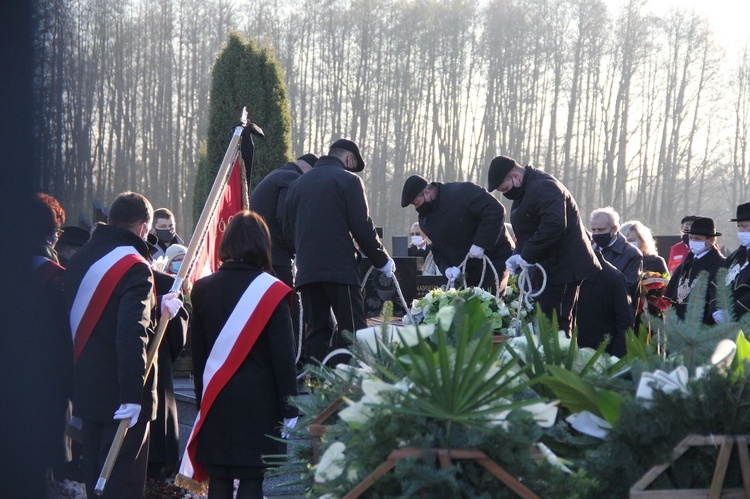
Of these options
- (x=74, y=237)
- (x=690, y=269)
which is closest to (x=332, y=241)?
(x=74, y=237)

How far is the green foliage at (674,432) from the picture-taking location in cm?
178

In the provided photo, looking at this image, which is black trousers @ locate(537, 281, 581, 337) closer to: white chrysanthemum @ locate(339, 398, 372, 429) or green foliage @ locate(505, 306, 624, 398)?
green foliage @ locate(505, 306, 624, 398)

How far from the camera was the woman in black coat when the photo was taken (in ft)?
13.8

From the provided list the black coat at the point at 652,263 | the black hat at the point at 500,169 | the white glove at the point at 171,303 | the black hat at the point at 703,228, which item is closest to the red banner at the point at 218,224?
the white glove at the point at 171,303

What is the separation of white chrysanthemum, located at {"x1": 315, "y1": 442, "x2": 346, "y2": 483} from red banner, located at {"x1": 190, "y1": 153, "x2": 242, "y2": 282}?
10.2 ft

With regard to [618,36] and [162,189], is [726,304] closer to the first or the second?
[162,189]

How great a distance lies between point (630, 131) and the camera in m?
37.5

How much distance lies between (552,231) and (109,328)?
11.6ft

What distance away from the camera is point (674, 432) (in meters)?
1.80

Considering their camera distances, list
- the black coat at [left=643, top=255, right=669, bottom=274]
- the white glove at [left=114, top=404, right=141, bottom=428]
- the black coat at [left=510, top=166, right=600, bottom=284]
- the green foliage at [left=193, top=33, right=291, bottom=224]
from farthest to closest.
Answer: the green foliage at [left=193, top=33, right=291, bottom=224] < the black coat at [left=643, top=255, right=669, bottom=274] < the black coat at [left=510, top=166, right=600, bottom=284] < the white glove at [left=114, top=404, right=141, bottom=428]

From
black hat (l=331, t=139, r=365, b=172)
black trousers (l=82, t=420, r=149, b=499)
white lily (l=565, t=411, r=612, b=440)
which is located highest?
black hat (l=331, t=139, r=365, b=172)

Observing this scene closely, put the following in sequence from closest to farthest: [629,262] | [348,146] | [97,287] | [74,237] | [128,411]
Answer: [128,411] → [97,287] → [74,237] → [348,146] → [629,262]

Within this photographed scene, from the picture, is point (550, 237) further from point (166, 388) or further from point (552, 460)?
point (552, 460)

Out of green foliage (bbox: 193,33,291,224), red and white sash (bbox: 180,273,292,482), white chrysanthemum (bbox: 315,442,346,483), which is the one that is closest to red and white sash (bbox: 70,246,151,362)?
red and white sash (bbox: 180,273,292,482)
